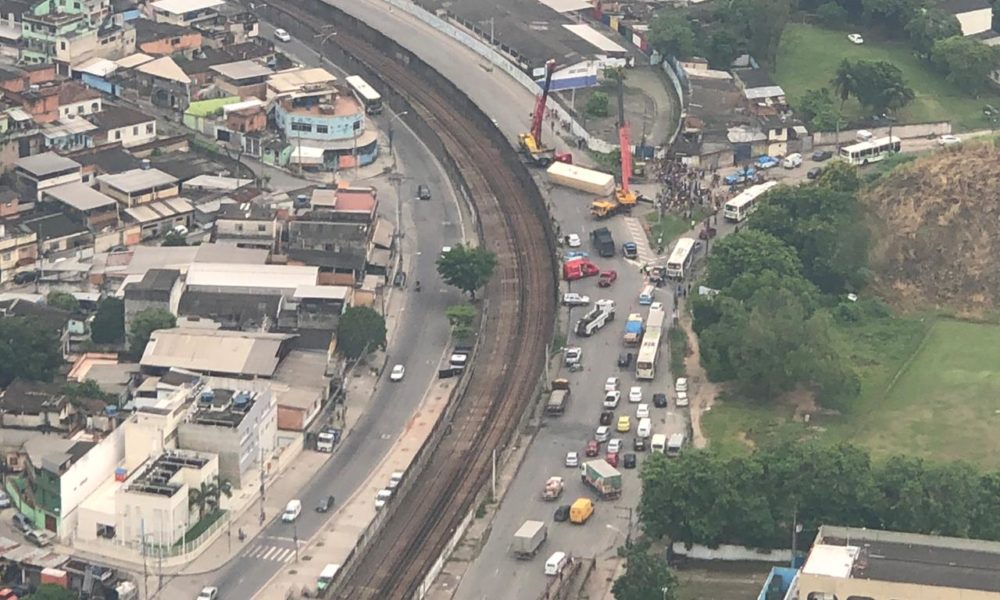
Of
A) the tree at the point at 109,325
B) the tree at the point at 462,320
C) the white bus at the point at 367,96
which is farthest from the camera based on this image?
the white bus at the point at 367,96

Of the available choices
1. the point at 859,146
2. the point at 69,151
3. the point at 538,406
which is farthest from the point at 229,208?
the point at 859,146

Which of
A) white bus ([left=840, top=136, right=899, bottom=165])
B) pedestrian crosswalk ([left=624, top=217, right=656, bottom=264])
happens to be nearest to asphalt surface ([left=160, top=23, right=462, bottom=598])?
pedestrian crosswalk ([left=624, top=217, right=656, bottom=264])

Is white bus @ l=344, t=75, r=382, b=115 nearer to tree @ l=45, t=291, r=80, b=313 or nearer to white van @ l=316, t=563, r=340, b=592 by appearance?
tree @ l=45, t=291, r=80, b=313

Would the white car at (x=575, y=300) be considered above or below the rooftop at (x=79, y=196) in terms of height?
above

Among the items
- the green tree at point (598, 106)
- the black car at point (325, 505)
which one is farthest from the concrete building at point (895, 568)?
the green tree at point (598, 106)

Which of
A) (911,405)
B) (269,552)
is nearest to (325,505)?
(269,552)

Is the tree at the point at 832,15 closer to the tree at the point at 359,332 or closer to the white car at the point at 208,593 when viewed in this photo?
the tree at the point at 359,332
